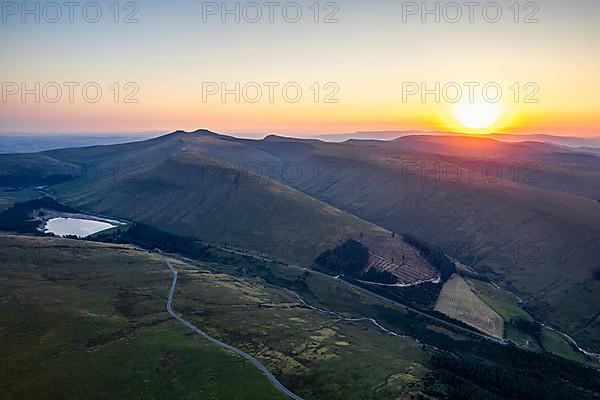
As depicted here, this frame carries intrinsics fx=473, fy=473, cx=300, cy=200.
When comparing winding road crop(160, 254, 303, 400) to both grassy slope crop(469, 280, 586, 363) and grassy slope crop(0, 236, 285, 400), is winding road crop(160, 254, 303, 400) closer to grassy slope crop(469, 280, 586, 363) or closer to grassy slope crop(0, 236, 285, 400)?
grassy slope crop(0, 236, 285, 400)

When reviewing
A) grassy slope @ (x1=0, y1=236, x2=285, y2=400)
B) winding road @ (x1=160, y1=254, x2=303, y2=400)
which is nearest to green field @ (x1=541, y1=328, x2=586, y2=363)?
winding road @ (x1=160, y1=254, x2=303, y2=400)

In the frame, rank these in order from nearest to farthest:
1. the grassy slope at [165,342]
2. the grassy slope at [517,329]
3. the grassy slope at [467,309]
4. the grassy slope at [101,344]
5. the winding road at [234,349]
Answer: the grassy slope at [101,344] < the grassy slope at [165,342] < the winding road at [234,349] < the grassy slope at [517,329] < the grassy slope at [467,309]

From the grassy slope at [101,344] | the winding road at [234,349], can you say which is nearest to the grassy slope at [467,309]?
the winding road at [234,349]

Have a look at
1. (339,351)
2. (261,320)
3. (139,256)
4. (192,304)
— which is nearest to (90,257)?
(139,256)

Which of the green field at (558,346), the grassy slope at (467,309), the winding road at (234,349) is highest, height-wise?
the winding road at (234,349)

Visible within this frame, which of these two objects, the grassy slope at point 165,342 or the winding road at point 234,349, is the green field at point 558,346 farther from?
the winding road at point 234,349

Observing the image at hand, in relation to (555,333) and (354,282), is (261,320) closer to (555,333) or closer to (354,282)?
Answer: (354,282)

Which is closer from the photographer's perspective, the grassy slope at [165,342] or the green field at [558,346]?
the grassy slope at [165,342]

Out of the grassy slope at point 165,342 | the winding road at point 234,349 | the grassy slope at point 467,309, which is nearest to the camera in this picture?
the grassy slope at point 165,342

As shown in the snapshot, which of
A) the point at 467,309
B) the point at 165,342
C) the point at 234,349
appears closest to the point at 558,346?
the point at 467,309

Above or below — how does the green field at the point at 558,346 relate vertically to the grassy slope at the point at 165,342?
below
